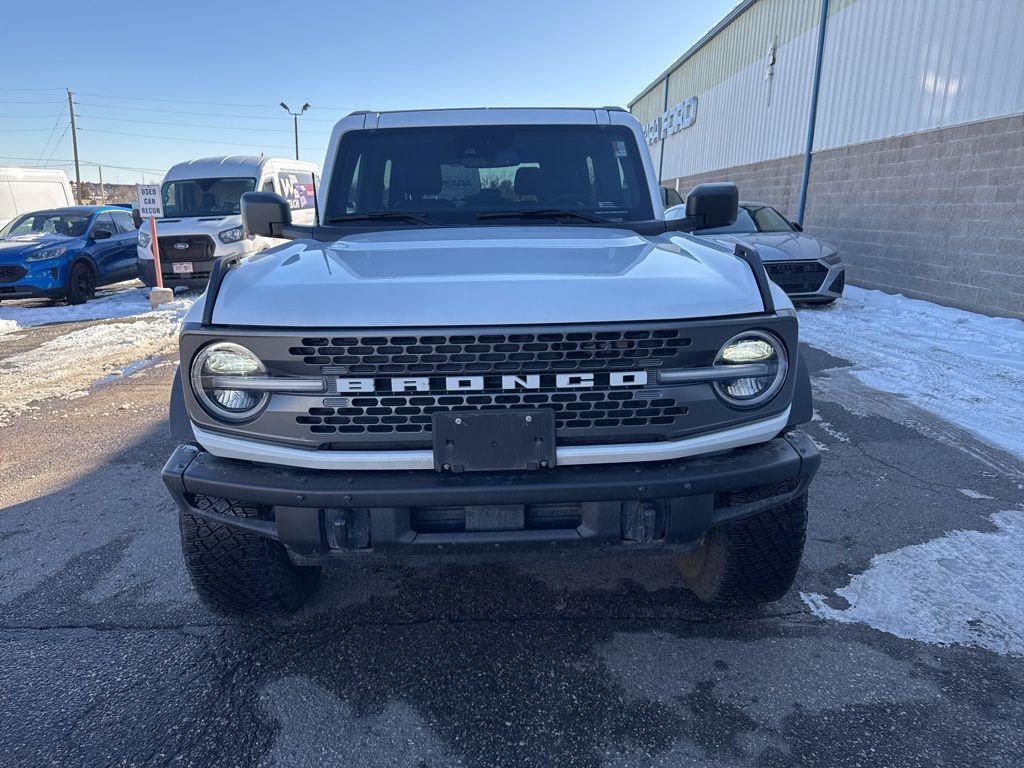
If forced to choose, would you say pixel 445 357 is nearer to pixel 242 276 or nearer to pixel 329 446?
pixel 329 446

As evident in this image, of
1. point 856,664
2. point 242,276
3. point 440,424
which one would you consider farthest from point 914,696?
point 242,276

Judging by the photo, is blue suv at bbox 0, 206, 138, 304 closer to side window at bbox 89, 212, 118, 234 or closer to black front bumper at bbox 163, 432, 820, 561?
side window at bbox 89, 212, 118, 234

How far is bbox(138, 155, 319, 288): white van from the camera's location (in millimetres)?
11859

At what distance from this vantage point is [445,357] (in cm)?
198

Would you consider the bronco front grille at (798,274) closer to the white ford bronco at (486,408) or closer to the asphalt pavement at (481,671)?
the asphalt pavement at (481,671)

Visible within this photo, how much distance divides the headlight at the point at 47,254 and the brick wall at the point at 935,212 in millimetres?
13751

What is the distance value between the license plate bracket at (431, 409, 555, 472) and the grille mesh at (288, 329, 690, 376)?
0.45 ft

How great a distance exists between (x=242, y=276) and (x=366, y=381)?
662mm

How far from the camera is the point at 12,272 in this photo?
11.1m

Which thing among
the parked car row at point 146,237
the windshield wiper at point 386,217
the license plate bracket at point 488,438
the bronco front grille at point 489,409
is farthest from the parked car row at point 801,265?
the parked car row at point 146,237

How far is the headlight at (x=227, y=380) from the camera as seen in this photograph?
206 cm

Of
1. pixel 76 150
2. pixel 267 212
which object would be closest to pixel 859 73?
pixel 267 212

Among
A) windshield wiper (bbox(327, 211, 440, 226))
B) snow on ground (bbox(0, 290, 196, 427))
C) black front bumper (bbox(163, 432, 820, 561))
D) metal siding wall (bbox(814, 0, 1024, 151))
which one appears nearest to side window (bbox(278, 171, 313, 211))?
snow on ground (bbox(0, 290, 196, 427))

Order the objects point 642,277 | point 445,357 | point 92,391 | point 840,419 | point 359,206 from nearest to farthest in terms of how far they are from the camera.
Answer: point 445,357 → point 642,277 → point 359,206 → point 840,419 → point 92,391
